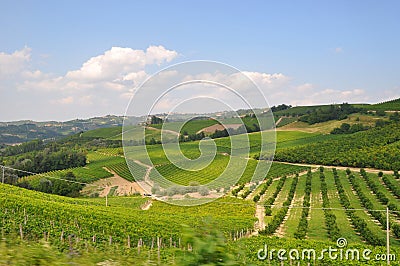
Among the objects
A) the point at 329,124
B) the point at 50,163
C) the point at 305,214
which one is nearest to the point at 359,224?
the point at 305,214

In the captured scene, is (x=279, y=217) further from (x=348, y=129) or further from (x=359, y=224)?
(x=348, y=129)

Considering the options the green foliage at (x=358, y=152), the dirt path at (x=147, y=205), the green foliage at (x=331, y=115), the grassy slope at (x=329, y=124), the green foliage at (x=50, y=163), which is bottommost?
the dirt path at (x=147, y=205)

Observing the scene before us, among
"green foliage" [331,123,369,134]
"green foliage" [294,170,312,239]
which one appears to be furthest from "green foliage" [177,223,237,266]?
"green foliage" [331,123,369,134]

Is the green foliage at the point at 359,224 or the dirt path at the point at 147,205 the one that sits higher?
the green foliage at the point at 359,224

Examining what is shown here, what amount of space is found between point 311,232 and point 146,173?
72.5 ft

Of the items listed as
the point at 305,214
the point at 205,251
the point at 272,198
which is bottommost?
the point at 305,214

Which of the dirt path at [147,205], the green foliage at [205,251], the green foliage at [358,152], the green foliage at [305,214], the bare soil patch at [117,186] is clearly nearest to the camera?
the green foliage at [205,251]

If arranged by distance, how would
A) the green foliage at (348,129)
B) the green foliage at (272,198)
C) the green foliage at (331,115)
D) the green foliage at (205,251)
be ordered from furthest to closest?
the green foliage at (331,115)
the green foliage at (348,129)
the green foliage at (272,198)
the green foliage at (205,251)

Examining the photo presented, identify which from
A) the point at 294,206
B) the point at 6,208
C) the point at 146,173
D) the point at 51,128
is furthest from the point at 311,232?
the point at 51,128

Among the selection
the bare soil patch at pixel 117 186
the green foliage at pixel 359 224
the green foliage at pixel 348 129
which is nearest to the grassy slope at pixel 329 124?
the green foliage at pixel 348 129

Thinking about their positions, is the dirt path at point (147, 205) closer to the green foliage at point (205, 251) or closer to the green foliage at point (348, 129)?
the green foliage at point (205, 251)

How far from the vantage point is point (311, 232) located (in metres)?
26.7

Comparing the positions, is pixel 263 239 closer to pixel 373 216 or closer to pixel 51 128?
pixel 373 216

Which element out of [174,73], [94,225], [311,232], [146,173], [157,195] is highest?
[174,73]
